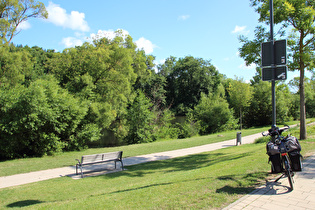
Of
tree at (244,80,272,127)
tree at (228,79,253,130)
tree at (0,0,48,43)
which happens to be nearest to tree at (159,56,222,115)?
tree at (244,80,272,127)

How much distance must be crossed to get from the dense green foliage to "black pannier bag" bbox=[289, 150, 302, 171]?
40.2ft

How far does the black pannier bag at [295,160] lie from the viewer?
16.0ft

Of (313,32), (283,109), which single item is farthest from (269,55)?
(283,109)

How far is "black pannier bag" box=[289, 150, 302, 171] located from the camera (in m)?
4.88

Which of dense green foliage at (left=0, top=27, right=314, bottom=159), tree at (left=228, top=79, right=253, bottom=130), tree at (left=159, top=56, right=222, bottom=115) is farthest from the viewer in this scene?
tree at (left=159, top=56, right=222, bottom=115)

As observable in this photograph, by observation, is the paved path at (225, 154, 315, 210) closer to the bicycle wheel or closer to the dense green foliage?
the bicycle wheel

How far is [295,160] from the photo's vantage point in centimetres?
491

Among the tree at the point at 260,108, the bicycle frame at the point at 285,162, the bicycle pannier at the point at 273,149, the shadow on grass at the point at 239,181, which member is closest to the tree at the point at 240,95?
the tree at the point at 260,108

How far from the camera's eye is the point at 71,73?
21.0 metres

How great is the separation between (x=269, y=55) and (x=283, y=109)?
109 ft

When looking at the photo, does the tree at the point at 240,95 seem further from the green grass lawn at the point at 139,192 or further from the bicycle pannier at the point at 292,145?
the bicycle pannier at the point at 292,145

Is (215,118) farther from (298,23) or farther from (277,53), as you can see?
(277,53)

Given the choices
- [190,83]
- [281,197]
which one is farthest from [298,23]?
[190,83]

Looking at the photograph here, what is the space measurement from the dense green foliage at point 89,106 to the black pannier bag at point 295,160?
12262 mm
